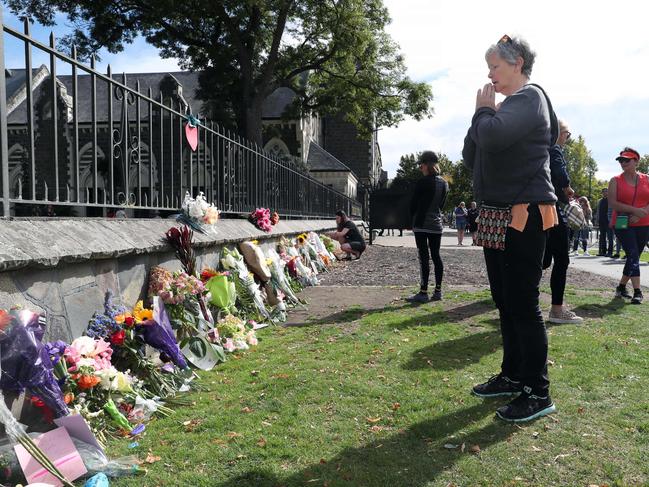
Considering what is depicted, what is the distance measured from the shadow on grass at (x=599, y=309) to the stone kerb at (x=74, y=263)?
4.66 metres

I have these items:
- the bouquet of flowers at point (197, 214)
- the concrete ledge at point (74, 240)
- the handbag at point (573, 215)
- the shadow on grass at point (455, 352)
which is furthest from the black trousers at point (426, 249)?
the concrete ledge at point (74, 240)

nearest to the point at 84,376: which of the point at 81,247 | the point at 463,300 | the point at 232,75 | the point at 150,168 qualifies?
the point at 81,247

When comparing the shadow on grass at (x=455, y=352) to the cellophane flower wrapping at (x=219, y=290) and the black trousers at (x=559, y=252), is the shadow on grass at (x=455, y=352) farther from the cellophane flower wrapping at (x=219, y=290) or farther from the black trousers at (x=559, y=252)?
the cellophane flower wrapping at (x=219, y=290)

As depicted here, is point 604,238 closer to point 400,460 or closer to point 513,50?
point 513,50

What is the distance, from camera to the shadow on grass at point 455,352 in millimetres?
4047

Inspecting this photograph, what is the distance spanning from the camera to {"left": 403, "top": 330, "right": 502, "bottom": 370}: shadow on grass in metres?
4.05

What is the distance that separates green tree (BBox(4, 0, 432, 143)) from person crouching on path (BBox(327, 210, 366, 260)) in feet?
34.4

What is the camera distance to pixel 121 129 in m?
4.55

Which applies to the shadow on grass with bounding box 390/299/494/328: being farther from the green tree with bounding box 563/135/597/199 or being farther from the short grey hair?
the green tree with bounding box 563/135/597/199

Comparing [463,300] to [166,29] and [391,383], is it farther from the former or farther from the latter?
[166,29]

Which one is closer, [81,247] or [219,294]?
[81,247]

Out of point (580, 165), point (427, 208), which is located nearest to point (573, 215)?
point (427, 208)

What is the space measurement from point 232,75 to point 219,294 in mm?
21741

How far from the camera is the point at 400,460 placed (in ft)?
8.18
